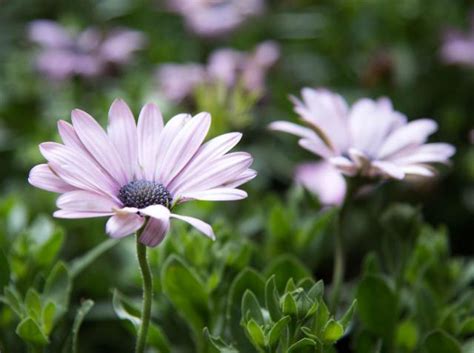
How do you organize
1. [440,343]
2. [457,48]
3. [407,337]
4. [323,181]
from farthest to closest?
[457,48] → [323,181] → [407,337] → [440,343]

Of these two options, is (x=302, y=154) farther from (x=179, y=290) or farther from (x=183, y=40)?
(x=179, y=290)

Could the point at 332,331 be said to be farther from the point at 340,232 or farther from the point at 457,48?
the point at 457,48

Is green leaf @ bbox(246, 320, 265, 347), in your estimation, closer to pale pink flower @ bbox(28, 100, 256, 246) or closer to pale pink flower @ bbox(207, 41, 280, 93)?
pale pink flower @ bbox(28, 100, 256, 246)

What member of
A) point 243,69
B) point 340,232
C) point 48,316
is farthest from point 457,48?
point 48,316

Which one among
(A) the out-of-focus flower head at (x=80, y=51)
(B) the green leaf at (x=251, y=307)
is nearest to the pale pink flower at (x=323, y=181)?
(A) the out-of-focus flower head at (x=80, y=51)

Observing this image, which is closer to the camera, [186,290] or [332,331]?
[332,331]

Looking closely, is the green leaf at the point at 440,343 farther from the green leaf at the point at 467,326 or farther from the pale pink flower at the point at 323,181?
the pale pink flower at the point at 323,181

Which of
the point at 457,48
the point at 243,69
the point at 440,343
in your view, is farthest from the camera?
the point at 457,48
